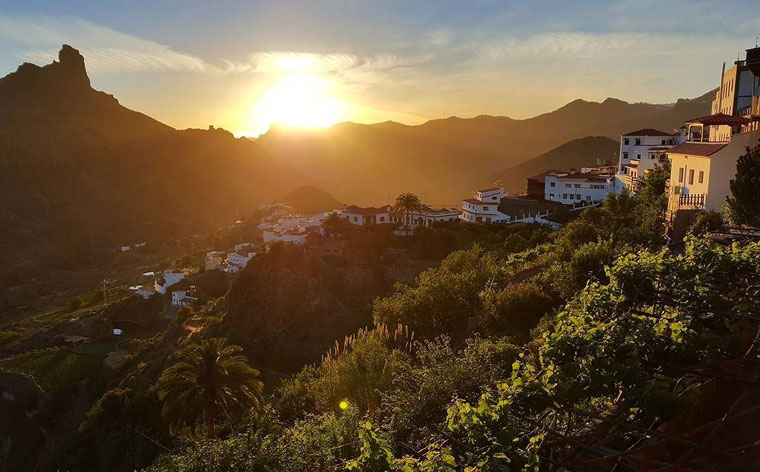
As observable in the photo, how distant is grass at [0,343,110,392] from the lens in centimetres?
4641

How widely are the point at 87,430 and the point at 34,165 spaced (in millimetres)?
130714

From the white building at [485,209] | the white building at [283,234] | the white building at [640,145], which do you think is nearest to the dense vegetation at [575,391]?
the white building at [485,209]

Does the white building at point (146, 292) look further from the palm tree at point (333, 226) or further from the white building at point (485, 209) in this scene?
the white building at point (485, 209)

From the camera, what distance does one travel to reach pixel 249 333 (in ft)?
147

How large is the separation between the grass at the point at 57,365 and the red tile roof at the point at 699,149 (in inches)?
2169

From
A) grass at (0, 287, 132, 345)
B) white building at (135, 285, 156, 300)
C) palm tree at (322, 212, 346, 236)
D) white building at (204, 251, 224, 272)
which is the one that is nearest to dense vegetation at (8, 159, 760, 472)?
palm tree at (322, 212, 346, 236)

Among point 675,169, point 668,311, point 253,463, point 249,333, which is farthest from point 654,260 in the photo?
point 249,333

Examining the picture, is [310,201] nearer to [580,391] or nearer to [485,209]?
[485,209]

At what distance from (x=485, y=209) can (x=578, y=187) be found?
13.5 m

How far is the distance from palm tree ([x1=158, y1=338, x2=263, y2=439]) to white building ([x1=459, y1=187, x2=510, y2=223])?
152 feet

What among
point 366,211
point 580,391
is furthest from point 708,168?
point 366,211

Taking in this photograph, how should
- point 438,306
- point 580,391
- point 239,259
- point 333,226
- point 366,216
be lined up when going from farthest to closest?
point 239,259 → point 366,216 → point 333,226 → point 438,306 → point 580,391

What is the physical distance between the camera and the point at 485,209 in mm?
67625

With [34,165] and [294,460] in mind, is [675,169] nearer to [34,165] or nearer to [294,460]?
[294,460]
